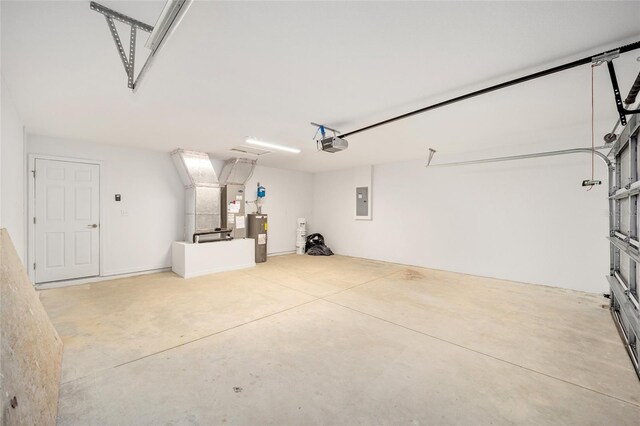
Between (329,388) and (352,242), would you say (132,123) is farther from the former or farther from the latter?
(352,242)

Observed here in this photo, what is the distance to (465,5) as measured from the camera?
1.63m

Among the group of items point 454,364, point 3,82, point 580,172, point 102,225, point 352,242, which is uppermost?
point 3,82

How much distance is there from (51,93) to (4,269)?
7.04 ft

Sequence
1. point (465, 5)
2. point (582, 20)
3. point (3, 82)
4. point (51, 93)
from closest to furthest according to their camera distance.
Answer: point (465, 5)
point (582, 20)
point (3, 82)
point (51, 93)

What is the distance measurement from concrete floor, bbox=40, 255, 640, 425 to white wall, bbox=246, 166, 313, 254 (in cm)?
355

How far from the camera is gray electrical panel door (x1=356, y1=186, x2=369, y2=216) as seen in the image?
7.17 m

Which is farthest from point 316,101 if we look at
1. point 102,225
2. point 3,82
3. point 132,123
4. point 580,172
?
point 102,225

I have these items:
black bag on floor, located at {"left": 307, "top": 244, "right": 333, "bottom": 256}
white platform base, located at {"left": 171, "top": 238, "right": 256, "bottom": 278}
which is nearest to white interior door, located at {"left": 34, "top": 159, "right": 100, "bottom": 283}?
white platform base, located at {"left": 171, "top": 238, "right": 256, "bottom": 278}

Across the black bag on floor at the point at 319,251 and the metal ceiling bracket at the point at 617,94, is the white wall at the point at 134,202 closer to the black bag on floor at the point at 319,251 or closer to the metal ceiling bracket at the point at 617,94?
the black bag on floor at the point at 319,251

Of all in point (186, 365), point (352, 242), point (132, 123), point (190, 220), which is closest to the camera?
point (186, 365)

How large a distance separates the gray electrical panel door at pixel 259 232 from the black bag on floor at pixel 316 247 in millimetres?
1639

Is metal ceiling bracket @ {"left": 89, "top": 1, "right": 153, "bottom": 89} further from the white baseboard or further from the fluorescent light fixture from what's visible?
the white baseboard

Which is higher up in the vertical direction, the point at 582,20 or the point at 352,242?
the point at 582,20

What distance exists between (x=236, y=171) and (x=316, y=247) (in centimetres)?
326
